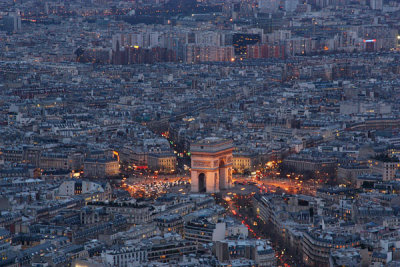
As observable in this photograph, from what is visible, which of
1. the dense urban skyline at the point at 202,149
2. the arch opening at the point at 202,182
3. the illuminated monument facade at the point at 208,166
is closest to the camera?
the dense urban skyline at the point at 202,149

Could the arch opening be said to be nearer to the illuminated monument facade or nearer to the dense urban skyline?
the illuminated monument facade

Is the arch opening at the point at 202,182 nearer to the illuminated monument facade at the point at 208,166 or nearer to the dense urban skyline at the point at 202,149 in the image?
the illuminated monument facade at the point at 208,166

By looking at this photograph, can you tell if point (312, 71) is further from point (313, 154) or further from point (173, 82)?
point (313, 154)

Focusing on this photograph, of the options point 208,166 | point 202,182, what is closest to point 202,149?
point 208,166

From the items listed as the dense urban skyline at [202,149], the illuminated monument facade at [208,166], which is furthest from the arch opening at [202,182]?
the dense urban skyline at [202,149]

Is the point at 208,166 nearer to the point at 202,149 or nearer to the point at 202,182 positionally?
the point at 202,149

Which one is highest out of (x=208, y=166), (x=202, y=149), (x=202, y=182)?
(x=202, y=149)

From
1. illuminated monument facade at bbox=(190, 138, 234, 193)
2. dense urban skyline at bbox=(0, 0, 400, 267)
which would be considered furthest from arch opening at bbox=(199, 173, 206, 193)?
dense urban skyline at bbox=(0, 0, 400, 267)

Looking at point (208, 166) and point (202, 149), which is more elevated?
point (202, 149)

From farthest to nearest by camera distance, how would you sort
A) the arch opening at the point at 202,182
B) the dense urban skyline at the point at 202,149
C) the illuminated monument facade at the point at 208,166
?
1. the arch opening at the point at 202,182
2. the illuminated monument facade at the point at 208,166
3. the dense urban skyline at the point at 202,149
